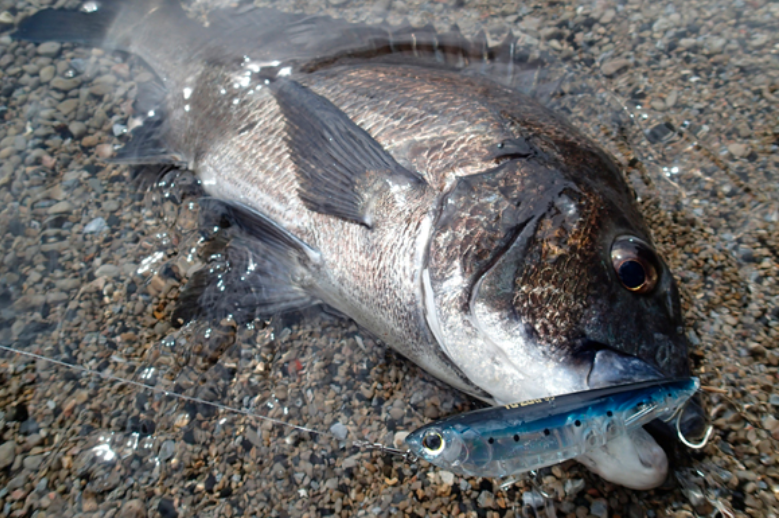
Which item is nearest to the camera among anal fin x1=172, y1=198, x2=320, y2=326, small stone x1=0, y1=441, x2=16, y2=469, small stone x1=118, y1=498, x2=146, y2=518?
small stone x1=118, y1=498, x2=146, y2=518

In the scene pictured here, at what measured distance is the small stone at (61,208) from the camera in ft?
9.52

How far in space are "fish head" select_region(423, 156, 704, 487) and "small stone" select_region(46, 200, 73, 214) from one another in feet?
7.10

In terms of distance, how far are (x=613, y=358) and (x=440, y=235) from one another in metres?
0.64

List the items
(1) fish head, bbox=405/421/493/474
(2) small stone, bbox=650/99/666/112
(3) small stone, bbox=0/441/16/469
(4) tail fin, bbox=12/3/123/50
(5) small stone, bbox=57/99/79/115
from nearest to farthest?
(1) fish head, bbox=405/421/493/474 < (3) small stone, bbox=0/441/16/469 < (2) small stone, bbox=650/99/666/112 < (5) small stone, bbox=57/99/79/115 < (4) tail fin, bbox=12/3/123/50

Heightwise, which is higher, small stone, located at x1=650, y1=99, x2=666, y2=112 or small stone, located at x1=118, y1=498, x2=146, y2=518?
small stone, located at x1=650, y1=99, x2=666, y2=112

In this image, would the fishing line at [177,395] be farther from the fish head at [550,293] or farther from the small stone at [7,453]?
the fish head at [550,293]

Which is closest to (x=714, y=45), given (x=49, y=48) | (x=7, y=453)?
(x=7, y=453)

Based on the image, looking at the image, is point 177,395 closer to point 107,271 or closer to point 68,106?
point 107,271

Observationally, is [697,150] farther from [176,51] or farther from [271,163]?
[176,51]

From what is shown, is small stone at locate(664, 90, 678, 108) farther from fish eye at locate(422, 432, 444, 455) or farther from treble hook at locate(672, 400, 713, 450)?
fish eye at locate(422, 432, 444, 455)

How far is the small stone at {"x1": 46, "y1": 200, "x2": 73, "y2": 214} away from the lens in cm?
290

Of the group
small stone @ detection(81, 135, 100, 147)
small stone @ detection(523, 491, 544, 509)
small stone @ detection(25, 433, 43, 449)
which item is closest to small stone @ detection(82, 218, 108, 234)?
small stone @ detection(81, 135, 100, 147)

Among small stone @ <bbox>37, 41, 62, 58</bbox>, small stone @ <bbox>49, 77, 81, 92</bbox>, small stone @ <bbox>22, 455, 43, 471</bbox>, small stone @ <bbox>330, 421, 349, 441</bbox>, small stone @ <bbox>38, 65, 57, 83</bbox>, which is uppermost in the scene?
small stone @ <bbox>37, 41, 62, 58</bbox>

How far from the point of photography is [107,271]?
2.67 metres
